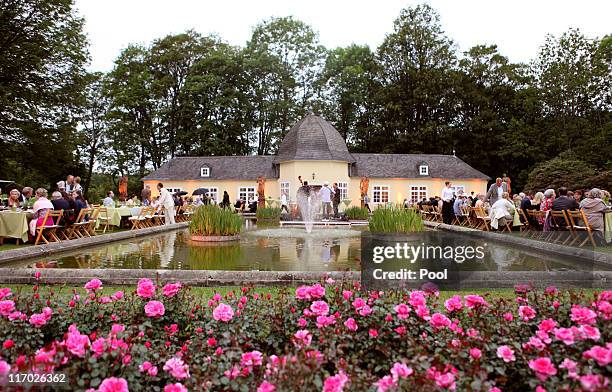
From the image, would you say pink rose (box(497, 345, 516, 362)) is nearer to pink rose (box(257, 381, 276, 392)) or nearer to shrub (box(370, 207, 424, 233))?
pink rose (box(257, 381, 276, 392))

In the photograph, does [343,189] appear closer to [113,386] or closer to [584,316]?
[584,316]

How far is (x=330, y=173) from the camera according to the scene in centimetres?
3225

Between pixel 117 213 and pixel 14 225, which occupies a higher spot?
pixel 117 213

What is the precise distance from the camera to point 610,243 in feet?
35.3

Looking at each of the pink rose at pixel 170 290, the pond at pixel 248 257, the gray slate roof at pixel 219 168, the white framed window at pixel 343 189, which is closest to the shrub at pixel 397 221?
the pond at pixel 248 257

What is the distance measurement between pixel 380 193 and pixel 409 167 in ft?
11.1

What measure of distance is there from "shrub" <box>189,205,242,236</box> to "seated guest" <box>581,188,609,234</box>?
8664 millimetres

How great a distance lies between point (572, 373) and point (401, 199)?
32.1m

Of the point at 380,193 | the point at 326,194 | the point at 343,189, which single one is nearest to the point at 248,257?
the point at 326,194

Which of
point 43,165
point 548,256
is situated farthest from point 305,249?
point 43,165

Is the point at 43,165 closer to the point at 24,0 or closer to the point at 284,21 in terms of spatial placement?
the point at 24,0

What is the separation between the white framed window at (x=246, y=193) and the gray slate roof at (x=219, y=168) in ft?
2.67

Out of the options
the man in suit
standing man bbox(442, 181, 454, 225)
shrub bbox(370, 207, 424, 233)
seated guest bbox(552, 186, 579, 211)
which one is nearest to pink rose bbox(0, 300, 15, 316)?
shrub bbox(370, 207, 424, 233)

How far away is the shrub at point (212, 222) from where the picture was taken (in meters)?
11.4
